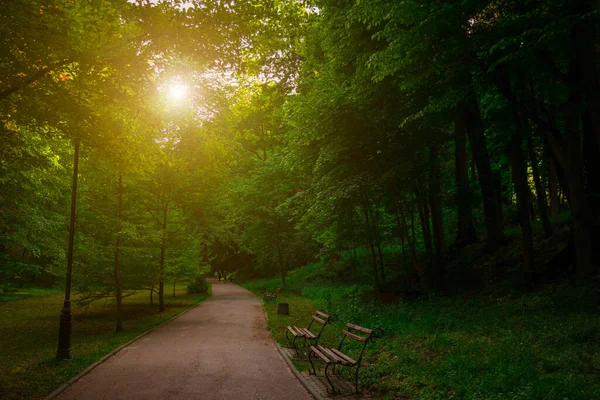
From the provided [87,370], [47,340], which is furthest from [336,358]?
[47,340]

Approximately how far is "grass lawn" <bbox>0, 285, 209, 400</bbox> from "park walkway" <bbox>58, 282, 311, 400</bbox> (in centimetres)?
67

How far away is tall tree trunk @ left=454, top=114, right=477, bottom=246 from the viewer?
1543 centimetres

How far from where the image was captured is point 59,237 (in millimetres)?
26828

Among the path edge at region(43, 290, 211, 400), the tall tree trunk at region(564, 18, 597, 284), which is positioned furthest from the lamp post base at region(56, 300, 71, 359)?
the tall tree trunk at region(564, 18, 597, 284)

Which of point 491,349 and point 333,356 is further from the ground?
point 333,356

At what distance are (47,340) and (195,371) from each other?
8176 mm

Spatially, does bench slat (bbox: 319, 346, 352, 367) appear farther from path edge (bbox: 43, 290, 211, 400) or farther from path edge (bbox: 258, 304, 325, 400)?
path edge (bbox: 43, 290, 211, 400)

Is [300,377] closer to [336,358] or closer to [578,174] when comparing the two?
[336,358]

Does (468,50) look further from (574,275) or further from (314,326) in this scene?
(314,326)

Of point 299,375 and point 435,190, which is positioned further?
point 435,190

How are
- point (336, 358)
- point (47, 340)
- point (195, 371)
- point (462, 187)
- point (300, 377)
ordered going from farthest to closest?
point (462, 187) → point (47, 340) → point (195, 371) → point (300, 377) → point (336, 358)

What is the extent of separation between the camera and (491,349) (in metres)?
7.31

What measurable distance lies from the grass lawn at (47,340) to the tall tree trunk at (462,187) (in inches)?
544

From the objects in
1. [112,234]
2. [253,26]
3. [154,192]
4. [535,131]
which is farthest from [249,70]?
[154,192]
